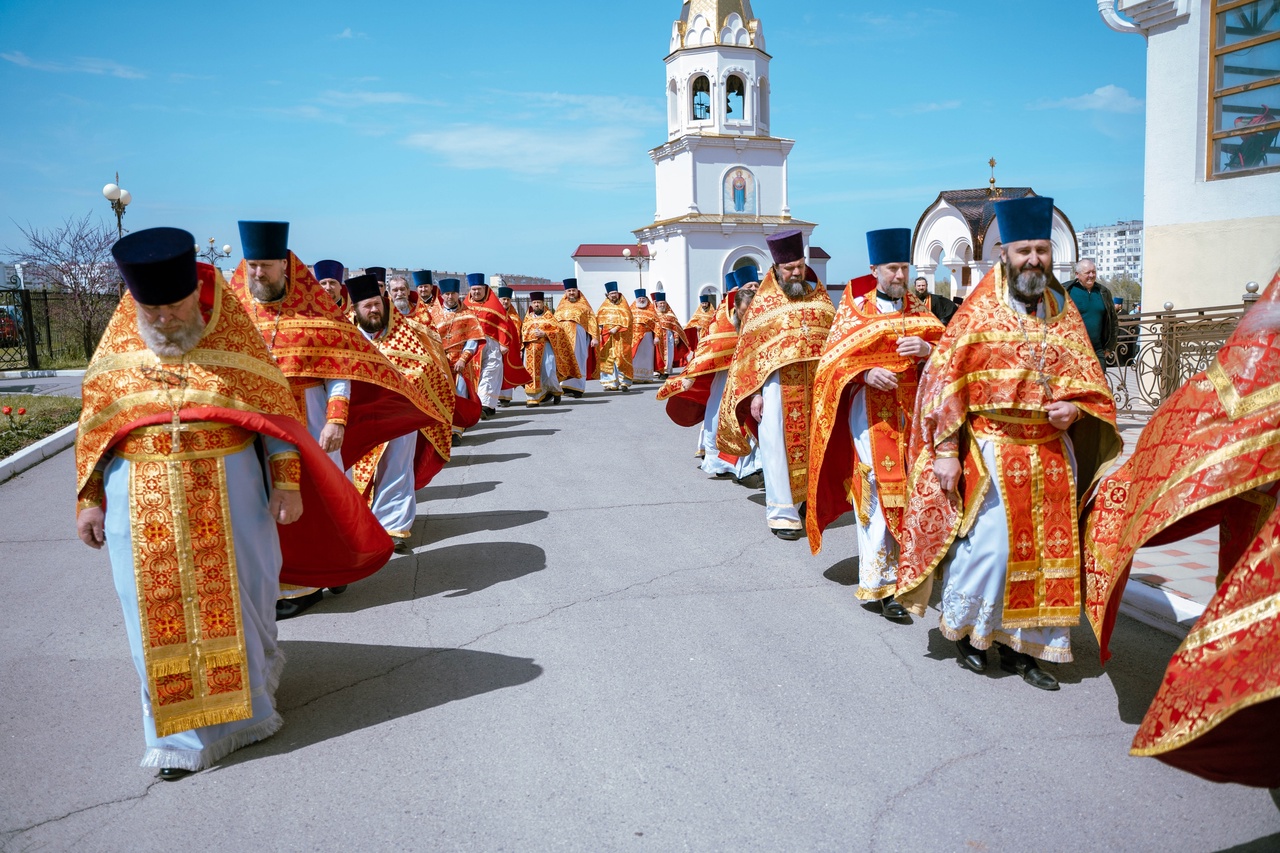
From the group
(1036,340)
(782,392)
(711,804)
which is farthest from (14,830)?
(782,392)

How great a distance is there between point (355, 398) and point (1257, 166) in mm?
11937

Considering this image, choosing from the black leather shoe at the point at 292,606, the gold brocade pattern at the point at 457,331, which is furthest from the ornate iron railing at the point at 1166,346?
the black leather shoe at the point at 292,606

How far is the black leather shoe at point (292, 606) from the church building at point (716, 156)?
4143 centimetres

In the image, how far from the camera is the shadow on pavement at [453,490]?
921 cm

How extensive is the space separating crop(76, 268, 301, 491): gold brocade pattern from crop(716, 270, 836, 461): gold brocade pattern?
4053 mm

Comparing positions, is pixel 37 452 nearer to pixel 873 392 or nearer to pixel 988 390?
pixel 873 392

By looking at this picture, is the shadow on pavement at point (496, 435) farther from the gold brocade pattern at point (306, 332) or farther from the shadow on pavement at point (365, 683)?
the shadow on pavement at point (365, 683)

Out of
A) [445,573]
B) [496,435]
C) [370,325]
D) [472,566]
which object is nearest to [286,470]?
[445,573]

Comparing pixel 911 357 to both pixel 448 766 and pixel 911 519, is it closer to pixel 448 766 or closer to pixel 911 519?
pixel 911 519

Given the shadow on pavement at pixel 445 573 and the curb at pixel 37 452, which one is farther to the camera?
the curb at pixel 37 452

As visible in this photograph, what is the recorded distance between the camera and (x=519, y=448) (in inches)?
481

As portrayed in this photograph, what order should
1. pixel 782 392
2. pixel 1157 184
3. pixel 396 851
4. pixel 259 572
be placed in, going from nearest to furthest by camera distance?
pixel 396 851, pixel 259 572, pixel 782 392, pixel 1157 184

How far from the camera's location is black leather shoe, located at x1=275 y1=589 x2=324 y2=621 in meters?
5.68

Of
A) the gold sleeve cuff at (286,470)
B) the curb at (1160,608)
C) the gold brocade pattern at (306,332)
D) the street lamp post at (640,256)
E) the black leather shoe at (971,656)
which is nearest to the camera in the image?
the gold sleeve cuff at (286,470)
